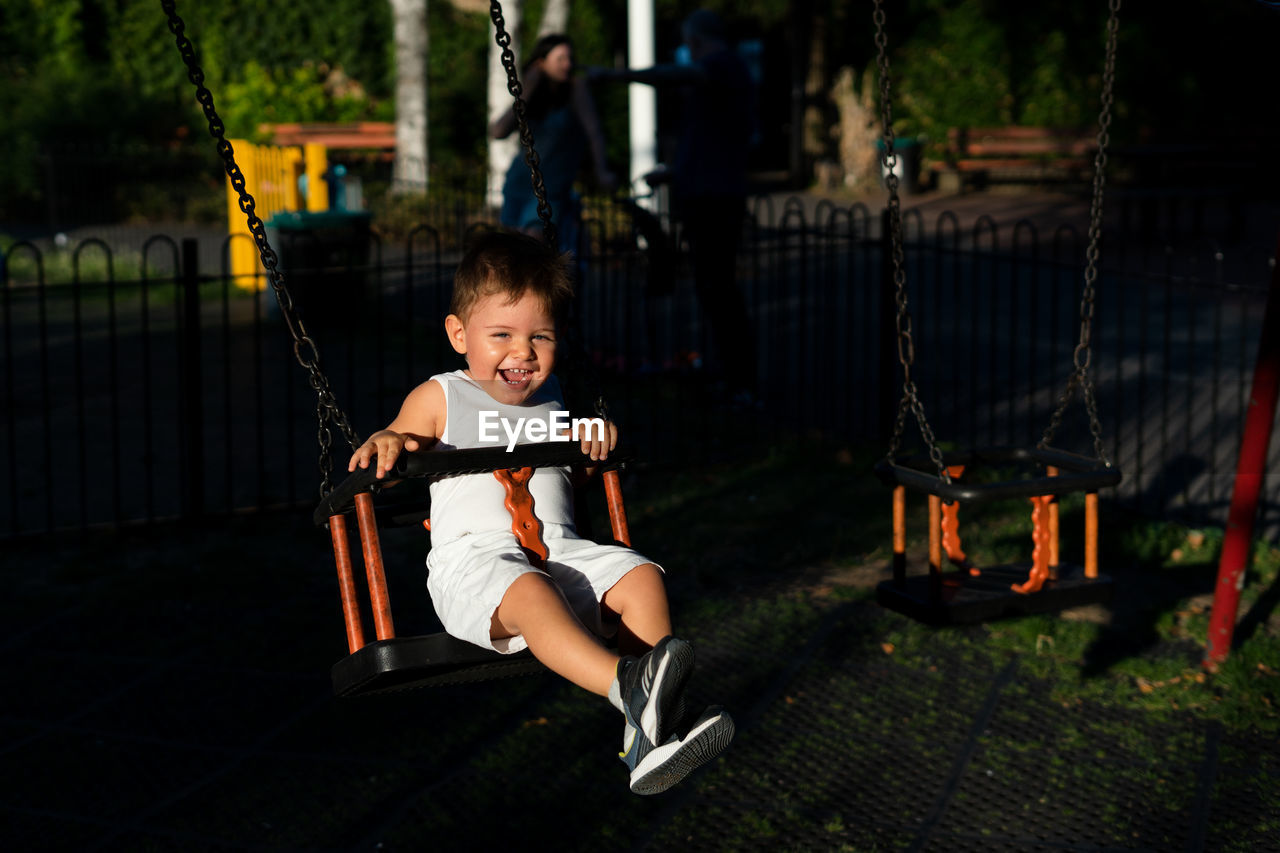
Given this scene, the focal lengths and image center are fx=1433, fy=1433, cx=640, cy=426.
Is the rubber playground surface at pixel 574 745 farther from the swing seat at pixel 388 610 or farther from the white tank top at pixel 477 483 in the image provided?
the white tank top at pixel 477 483

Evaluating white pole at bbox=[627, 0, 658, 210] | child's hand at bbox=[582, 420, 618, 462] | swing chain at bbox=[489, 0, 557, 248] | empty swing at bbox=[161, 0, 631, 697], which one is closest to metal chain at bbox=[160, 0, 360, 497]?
empty swing at bbox=[161, 0, 631, 697]

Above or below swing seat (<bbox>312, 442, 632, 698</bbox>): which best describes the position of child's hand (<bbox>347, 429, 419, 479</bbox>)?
above

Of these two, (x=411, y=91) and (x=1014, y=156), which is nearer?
(x=411, y=91)

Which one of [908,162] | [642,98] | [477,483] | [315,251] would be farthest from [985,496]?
[908,162]

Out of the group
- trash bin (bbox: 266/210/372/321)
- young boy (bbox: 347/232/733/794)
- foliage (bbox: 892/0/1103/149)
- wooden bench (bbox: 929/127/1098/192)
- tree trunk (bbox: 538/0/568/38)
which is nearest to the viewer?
young boy (bbox: 347/232/733/794)

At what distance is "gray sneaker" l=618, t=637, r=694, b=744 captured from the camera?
2.73 metres

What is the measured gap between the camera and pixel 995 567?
4215 mm

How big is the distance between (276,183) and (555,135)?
5531 mm

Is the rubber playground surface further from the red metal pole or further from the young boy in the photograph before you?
the young boy

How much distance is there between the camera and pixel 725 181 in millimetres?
8164

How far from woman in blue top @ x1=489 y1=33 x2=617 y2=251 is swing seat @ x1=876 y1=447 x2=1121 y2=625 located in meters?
4.76

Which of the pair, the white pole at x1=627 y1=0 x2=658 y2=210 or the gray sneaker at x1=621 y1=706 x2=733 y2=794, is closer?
the gray sneaker at x1=621 y1=706 x2=733 y2=794

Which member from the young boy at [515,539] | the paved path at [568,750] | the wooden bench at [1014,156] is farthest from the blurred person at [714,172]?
the wooden bench at [1014,156]

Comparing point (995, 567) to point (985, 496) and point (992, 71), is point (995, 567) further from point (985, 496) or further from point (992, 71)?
point (992, 71)
